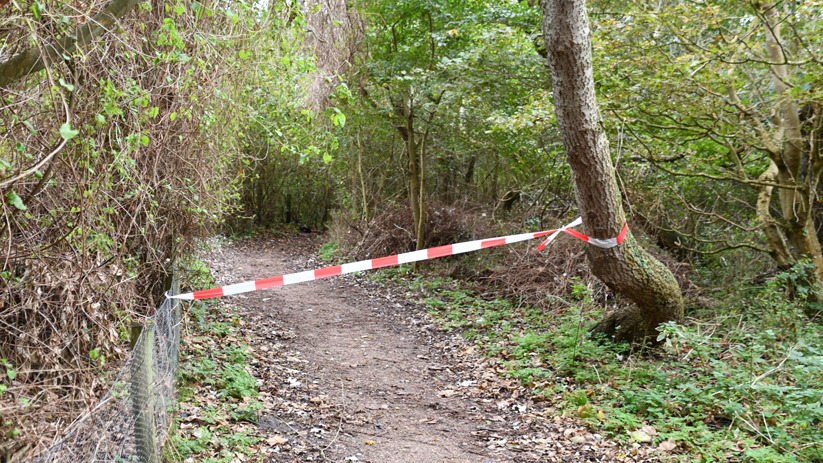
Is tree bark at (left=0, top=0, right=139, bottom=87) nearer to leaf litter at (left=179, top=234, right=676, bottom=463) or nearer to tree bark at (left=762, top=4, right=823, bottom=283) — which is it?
leaf litter at (left=179, top=234, right=676, bottom=463)

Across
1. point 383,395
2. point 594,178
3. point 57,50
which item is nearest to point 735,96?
point 594,178

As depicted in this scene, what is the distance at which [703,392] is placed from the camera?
16.1 ft

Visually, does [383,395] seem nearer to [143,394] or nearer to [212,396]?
[212,396]

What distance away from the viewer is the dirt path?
15.1 ft

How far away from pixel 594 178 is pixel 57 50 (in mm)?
4664

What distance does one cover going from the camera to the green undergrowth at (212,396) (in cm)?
411

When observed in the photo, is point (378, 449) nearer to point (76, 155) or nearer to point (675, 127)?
point (76, 155)

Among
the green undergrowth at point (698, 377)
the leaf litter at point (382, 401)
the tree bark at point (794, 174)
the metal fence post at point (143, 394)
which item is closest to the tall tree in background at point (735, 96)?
the tree bark at point (794, 174)

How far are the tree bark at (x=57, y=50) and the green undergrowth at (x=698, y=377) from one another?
4.82m

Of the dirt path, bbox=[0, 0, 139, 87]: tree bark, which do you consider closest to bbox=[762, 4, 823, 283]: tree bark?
the dirt path

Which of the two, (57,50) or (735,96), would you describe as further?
(735,96)

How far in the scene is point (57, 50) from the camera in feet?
9.55

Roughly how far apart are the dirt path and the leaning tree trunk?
5.69 ft

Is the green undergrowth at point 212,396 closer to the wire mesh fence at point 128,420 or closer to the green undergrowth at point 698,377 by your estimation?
the wire mesh fence at point 128,420
